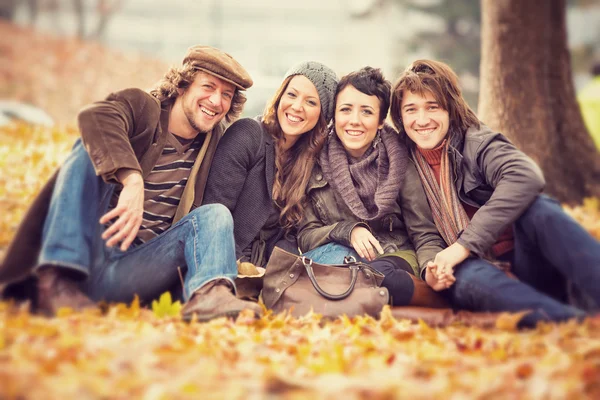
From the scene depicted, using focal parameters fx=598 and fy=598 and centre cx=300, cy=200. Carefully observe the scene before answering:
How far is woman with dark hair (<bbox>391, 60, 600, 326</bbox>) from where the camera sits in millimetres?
3096

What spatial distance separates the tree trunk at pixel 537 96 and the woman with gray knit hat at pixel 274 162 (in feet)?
7.42

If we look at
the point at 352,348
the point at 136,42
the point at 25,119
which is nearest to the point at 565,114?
the point at 352,348

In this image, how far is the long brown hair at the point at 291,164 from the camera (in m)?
3.96

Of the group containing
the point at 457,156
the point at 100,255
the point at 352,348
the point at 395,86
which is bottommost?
the point at 352,348

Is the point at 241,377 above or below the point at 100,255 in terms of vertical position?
below

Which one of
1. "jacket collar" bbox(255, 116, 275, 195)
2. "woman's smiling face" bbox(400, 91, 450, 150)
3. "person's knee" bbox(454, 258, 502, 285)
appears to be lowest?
"person's knee" bbox(454, 258, 502, 285)

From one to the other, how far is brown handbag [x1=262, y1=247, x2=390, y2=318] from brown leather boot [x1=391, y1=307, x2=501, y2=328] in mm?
126

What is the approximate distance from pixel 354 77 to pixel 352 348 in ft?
6.31

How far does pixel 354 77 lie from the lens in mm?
3955

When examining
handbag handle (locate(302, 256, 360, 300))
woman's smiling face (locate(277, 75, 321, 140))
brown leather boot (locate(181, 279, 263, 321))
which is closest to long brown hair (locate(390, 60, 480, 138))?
woman's smiling face (locate(277, 75, 321, 140))

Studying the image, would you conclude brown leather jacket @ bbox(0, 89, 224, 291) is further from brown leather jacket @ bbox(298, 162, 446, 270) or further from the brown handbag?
brown leather jacket @ bbox(298, 162, 446, 270)

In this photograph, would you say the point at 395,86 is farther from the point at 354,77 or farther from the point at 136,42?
the point at 136,42

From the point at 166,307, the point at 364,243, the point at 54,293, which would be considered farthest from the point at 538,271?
the point at 54,293

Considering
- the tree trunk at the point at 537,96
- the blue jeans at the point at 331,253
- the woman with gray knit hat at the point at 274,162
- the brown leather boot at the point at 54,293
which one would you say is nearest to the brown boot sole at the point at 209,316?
the brown leather boot at the point at 54,293
